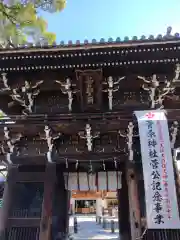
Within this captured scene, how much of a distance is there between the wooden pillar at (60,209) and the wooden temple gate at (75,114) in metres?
0.35

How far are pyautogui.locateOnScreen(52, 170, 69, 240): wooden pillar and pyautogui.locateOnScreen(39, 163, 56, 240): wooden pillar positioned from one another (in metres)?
1.30

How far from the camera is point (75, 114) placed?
6672 mm

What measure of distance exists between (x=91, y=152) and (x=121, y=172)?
176cm

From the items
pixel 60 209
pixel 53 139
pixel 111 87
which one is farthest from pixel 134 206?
pixel 111 87

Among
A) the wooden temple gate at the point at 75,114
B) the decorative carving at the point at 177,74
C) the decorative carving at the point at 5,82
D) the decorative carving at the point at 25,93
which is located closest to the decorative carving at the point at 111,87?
the wooden temple gate at the point at 75,114

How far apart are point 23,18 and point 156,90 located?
7.93m

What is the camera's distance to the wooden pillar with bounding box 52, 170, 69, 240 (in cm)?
799

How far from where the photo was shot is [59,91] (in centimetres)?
770

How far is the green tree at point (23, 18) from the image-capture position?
10859 millimetres

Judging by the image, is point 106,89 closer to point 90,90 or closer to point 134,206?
point 90,90

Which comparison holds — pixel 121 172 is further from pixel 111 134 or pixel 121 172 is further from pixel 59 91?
pixel 59 91

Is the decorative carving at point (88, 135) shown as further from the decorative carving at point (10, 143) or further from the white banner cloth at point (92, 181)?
the decorative carving at point (10, 143)

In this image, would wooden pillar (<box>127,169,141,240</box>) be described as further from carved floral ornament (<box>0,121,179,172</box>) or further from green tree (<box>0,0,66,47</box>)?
green tree (<box>0,0,66,47</box>)

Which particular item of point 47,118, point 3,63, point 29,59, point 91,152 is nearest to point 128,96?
point 91,152
